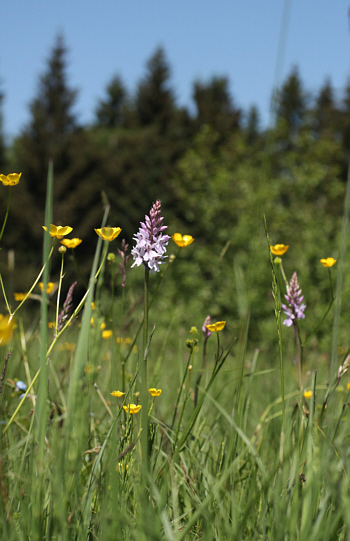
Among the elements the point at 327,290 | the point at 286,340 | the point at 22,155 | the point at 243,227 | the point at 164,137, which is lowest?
the point at 286,340

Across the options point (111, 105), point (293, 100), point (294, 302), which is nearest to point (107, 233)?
point (294, 302)

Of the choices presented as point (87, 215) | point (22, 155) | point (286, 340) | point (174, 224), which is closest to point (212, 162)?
point (174, 224)

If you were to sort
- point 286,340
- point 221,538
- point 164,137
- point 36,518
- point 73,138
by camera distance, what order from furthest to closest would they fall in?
point 164,137
point 73,138
point 286,340
point 221,538
point 36,518

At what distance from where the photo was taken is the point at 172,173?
408 inches

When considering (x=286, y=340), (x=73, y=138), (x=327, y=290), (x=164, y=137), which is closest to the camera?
(x=286, y=340)

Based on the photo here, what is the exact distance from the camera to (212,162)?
27.1 ft

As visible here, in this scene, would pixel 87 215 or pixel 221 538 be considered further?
pixel 87 215

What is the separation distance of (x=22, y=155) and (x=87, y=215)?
3.00 meters

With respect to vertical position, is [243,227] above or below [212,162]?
below

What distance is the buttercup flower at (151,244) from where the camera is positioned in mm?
921

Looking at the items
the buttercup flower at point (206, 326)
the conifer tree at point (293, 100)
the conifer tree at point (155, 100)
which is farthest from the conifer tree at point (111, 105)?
the buttercup flower at point (206, 326)

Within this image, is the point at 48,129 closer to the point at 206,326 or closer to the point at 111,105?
the point at 111,105

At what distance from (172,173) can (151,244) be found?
9.68m

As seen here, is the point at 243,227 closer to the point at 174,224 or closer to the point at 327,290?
the point at 327,290
